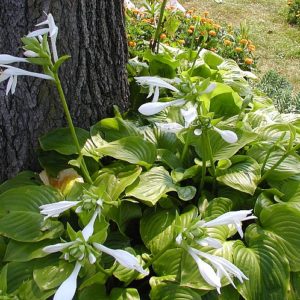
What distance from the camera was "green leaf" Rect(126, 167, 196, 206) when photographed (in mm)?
1947

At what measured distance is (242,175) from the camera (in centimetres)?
210

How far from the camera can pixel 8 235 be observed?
1.81m

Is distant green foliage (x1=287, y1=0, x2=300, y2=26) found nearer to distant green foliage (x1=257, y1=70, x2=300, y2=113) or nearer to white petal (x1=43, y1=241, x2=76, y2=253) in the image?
distant green foliage (x1=257, y1=70, x2=300, y2=113)

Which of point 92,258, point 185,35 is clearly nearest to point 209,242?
point 92,258

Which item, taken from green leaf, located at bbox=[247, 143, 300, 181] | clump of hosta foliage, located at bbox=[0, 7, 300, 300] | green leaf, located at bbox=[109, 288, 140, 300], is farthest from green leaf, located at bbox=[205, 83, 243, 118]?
green leaf, located at bbox=[109, 288, 140, 300]

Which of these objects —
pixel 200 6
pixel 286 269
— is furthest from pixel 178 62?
pixel 200 6

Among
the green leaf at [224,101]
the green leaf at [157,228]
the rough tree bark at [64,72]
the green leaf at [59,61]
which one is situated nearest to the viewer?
the green leaf at [59,61]

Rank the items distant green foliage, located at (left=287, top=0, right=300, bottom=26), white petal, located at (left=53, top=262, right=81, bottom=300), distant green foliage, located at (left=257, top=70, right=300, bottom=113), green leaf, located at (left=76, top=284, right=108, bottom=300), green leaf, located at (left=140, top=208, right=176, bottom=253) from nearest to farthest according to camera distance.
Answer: white petal, located at (left=53, top=262, right=81, bottom=300) → green leaf, located at (left=76, top=284, right=108, bottom=300) → green leaf, located at (left=140, top=208, right=176, bottom=253) → distant green foliage, located at (left=257, top=70, right=300, bottom=113) → distant green foliage, located at (left=287, top=0, right=300, bottom=26)

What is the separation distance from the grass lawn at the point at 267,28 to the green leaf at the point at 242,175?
3370mm

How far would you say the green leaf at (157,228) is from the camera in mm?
1891

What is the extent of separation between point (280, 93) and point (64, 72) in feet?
7.88

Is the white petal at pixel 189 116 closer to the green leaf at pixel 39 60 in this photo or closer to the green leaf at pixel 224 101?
the green leaf at pixel 39 60

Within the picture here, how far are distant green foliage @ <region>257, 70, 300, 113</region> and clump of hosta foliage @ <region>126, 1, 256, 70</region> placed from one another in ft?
0.82

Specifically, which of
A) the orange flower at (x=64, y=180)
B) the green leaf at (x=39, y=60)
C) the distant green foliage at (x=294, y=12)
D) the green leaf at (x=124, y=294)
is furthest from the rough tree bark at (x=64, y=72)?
the distant green foliage at (x=294, y=12)
